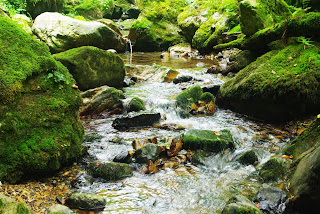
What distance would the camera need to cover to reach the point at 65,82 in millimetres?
4078

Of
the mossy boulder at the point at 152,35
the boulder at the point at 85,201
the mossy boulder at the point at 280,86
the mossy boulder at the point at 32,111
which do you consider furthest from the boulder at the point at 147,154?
the mossy boulder at the point at 152,35

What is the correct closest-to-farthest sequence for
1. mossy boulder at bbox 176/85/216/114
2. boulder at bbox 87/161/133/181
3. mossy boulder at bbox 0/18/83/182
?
mossy boulder at bbox 0/18/83/182
boulder at bbox 87/161/133/181
mossy boulder at bbox 176/85/216/114

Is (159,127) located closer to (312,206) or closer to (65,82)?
(65,82)

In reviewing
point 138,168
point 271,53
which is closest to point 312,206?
point 138,168

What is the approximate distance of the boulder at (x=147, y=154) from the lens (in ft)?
14.4

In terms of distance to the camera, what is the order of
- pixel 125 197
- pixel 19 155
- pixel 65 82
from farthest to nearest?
pixel 65 82 → pixel 125 197 → pixel 19 155

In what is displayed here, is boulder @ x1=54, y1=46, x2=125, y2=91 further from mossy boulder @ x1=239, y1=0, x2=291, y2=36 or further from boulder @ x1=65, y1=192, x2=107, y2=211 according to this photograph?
boulder @ x1=65, y1=192, x2=107, y2=211

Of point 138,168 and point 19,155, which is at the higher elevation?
point 19,155

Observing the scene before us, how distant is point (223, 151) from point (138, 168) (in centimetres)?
175

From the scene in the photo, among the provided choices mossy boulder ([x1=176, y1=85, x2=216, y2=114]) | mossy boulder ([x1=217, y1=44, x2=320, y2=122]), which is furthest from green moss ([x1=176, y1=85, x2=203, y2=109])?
mossy boulder ([x1=217, y1=44, x2=320, y2=122])

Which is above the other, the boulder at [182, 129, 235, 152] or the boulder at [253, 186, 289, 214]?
the boulder at [182, 129, 235, 152]

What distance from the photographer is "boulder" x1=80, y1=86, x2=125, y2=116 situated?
7.18 meters

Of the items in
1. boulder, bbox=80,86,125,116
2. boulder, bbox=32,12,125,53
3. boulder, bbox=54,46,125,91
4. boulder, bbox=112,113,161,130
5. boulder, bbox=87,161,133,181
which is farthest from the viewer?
boulder, bbox=32,12,125,53

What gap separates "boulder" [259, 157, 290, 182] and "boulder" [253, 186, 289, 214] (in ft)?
1.65
